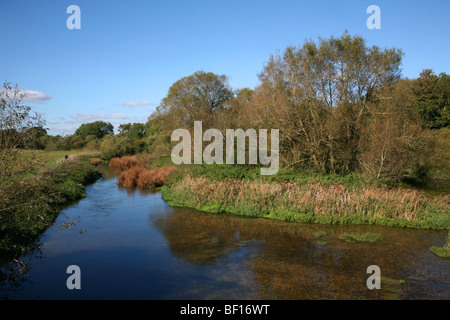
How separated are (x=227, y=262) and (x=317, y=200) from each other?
21.5ft

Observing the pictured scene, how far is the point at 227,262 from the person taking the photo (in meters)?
10.6

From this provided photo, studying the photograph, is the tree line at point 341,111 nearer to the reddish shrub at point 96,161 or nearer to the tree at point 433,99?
the tree at point 433,99

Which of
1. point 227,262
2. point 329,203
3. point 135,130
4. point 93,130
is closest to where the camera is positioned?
point 227,262

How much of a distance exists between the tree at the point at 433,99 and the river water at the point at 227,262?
72.4ft

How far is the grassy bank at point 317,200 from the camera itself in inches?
570

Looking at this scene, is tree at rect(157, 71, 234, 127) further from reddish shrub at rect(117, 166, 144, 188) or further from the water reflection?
the water reflection

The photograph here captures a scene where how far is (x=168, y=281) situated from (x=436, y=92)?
32.8 metres

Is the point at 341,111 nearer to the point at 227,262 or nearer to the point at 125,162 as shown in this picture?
the point at 227,262

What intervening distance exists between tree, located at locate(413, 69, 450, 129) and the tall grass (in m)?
18.8

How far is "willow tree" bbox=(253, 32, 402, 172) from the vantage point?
2084 cm

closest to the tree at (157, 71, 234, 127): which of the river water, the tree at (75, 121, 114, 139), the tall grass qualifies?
the tall grass

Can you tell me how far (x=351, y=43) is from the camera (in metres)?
21.8

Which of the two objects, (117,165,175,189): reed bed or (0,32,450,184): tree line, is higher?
(0,32,450,184): tree line

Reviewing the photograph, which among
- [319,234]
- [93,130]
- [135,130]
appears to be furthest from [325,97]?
[93,130]
